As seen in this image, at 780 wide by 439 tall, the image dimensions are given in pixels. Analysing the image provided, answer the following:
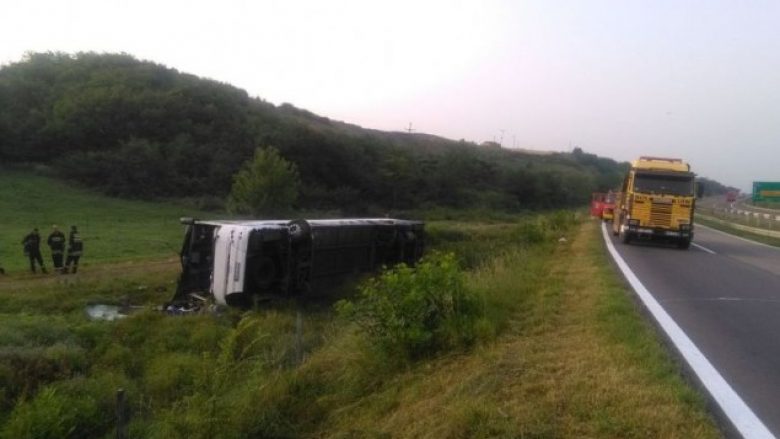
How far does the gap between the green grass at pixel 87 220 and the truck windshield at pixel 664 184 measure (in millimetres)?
16189

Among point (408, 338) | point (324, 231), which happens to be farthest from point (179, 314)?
point (408, 338)

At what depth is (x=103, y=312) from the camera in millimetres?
16828

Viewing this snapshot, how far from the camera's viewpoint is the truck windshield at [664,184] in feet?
78.3

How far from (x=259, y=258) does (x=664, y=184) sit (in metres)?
13.6

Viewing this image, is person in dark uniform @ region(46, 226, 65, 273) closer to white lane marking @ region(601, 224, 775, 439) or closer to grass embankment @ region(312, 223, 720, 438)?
grass embankment @ region(312, 223, 720, 438)

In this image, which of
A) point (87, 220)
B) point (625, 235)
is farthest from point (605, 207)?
point (87, 220)

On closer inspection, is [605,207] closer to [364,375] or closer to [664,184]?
[664,184]

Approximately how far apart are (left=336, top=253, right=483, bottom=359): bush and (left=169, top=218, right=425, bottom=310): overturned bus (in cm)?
808

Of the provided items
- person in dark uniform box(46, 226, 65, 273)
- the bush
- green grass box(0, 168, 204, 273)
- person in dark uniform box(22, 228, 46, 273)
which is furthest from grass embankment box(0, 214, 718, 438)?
green grass box(0, 168, 204, 273)

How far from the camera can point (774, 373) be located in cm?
729

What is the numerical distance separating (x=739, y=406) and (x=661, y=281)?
8.92m

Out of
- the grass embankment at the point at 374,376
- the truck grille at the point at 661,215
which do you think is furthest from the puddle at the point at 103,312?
the truck grille at the point at 661,215

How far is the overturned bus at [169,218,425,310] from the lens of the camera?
16281 mm

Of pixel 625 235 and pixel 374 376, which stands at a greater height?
pixel 625 235
